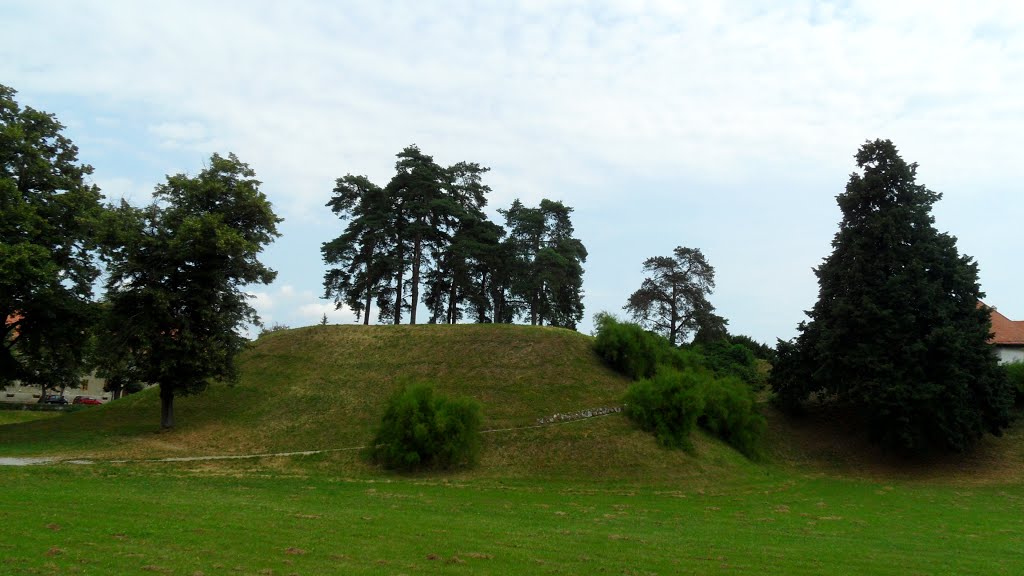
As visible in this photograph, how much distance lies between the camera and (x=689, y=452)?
30.4 meters

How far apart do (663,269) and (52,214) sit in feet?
140

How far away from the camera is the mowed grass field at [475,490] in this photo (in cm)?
1236

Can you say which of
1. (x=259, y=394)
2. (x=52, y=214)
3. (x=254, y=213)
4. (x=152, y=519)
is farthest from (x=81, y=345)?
(x=152, y=519)

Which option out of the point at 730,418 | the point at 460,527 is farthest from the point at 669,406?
the point at 460,527

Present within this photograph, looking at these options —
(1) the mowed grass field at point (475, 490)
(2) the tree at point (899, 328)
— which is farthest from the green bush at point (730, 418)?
(2) the tree at point (899, 328)

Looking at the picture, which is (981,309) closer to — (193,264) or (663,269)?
(663,269)

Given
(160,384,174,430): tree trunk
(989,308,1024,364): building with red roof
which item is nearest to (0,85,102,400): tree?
(160,384,174,430): tree trunk

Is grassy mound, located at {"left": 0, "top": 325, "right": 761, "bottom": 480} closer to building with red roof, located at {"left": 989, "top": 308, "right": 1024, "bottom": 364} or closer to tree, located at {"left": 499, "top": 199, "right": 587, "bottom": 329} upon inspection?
tree, located at {"left": 499, "top": 199, "right": 587, "bottom": 329}

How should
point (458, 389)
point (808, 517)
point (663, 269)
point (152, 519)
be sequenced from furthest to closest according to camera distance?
point (663, 269) → point (458, 389) → point (808, 517) → point (152, 519)

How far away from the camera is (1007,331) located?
160 feet

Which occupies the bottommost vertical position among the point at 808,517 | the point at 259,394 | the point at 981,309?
the point at 808,517

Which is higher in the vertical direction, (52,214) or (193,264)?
(52,214)

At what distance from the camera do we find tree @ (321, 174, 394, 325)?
165ft

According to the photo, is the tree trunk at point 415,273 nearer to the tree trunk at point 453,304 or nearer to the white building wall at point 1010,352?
the tree trunk at point 453,304
